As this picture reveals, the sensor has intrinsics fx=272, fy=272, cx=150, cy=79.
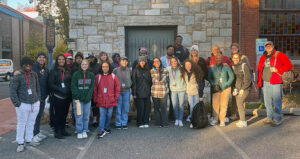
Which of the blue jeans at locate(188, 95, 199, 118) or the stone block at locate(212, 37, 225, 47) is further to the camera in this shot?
the stone block at locate(212, 37, 225, 47)

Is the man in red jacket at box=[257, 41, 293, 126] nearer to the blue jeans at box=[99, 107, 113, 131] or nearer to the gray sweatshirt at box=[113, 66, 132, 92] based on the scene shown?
the gray sweatshirt at box=[113, 66, 132, 92]

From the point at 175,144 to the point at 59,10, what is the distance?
21.6 metres

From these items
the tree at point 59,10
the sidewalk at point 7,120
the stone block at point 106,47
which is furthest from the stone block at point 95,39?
the tree at point 59,10

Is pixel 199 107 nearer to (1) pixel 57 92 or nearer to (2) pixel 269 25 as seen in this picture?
(1) pixel 57 92

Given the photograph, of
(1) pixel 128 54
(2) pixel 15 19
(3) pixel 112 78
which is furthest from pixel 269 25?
(2) pixel 15 19

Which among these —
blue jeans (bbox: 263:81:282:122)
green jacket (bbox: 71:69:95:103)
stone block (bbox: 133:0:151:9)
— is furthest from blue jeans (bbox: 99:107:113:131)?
stone block (bbox: 133:0:151:9)

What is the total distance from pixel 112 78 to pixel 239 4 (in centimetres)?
615

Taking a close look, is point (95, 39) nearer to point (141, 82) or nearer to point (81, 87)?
point (141, 82)

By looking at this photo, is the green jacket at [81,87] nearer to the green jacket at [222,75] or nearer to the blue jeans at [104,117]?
the blue jeans at [104,117]

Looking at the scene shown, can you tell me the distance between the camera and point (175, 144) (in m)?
5.20

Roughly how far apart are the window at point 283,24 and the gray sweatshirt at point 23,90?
849 centimetres

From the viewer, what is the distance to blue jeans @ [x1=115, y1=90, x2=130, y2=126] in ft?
21.7

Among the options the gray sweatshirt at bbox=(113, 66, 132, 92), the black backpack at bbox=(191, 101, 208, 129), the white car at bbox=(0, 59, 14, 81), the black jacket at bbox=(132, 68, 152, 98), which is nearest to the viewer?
the black backpack at bbox=(191, 101, 208, 129)

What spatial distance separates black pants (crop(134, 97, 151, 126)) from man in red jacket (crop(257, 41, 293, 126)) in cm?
298
